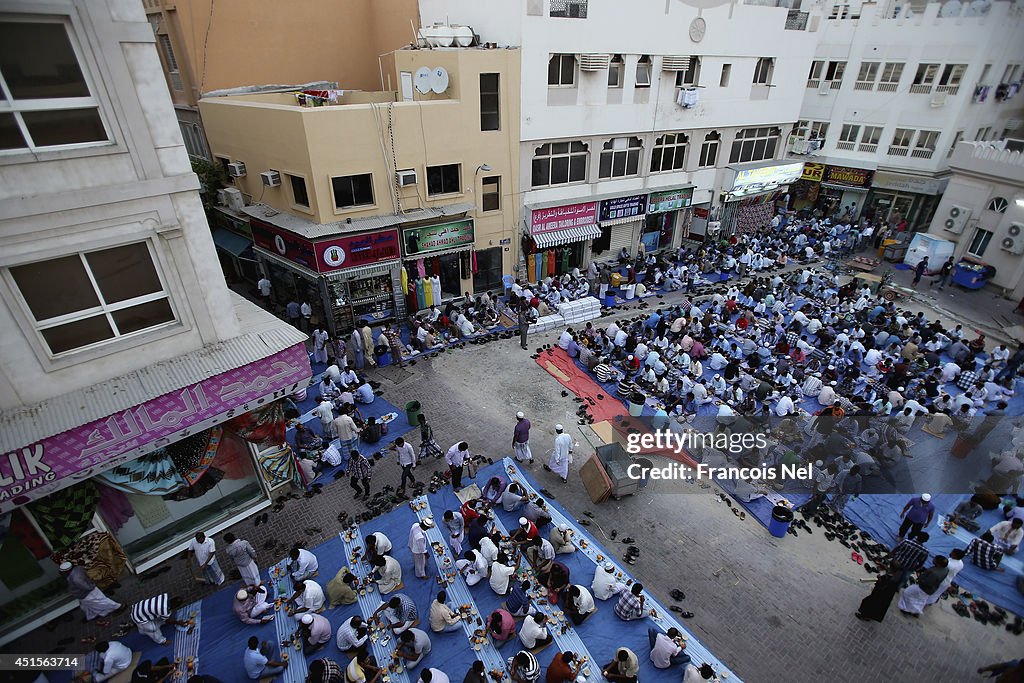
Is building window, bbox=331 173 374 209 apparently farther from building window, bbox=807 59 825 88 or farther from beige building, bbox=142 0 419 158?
building window, bbox=807 59 825 88

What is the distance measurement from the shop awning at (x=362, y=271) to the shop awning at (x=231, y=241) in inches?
222

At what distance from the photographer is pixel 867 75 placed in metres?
30.1

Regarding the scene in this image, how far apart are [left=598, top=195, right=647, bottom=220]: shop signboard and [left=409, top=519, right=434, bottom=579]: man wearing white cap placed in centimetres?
1826

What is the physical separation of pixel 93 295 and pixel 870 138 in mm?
38651

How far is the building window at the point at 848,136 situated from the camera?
31.5 metres

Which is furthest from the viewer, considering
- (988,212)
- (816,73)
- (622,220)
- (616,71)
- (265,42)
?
(816,73)

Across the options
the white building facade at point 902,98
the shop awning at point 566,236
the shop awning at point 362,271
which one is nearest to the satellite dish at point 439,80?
the shop awning at point 362,271

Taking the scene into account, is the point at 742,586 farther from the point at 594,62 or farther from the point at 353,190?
the point at 594,62

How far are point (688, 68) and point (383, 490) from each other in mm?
22869

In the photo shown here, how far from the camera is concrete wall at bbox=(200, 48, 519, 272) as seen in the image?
16.8 meters

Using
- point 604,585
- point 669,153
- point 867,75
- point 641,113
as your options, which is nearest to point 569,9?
point 641,113

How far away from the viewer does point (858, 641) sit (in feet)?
31.4

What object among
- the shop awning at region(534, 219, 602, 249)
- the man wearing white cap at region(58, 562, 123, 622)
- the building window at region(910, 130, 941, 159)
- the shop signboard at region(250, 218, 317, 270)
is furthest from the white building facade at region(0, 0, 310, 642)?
the building window at region(910, 130, 941, 159)

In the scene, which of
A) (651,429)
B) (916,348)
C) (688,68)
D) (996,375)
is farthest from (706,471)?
(688,68)
